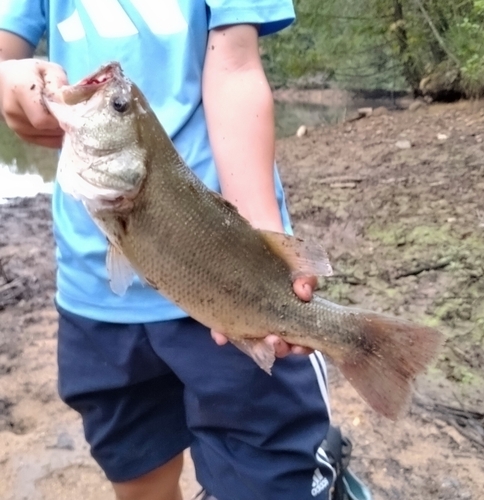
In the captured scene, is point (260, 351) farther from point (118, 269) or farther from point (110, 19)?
point (110, 19)

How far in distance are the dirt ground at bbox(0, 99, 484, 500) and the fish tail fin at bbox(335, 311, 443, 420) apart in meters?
0.84

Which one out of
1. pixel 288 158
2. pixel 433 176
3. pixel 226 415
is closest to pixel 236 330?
pixel 226 415

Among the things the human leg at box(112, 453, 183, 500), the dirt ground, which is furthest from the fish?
the dirt ground

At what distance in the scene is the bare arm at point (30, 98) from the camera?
3.86ft

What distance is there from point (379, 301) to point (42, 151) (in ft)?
20.6

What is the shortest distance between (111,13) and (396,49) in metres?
9.71

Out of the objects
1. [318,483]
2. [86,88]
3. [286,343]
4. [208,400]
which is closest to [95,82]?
[86,88]

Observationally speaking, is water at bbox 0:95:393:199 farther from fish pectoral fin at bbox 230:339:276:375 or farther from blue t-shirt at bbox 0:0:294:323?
fish pectoral fin at bbox 230:339:276:375

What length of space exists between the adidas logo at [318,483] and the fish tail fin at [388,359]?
0.31 meters

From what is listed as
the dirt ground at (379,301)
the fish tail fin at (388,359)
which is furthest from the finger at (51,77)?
the dirt ground at (379,301)

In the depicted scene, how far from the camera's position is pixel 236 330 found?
128 cm

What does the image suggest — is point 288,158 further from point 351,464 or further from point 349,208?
point 351,464

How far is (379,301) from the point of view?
3.41 m

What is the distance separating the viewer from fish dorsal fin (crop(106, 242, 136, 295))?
4.02ft
